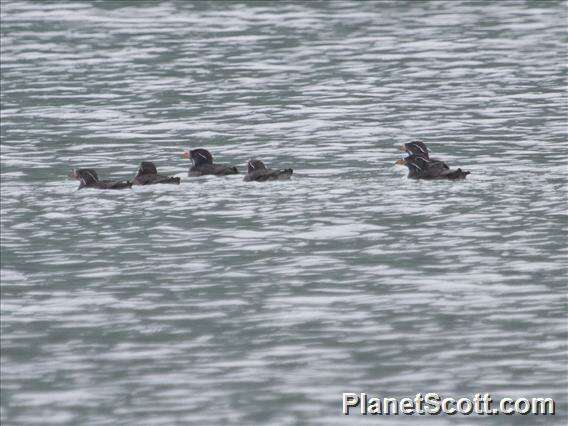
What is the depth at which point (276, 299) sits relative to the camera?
21859mm

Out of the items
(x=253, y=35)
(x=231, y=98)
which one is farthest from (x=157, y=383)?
(x=253, y=35)

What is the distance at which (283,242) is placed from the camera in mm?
25109

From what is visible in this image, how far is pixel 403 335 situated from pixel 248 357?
193 cm

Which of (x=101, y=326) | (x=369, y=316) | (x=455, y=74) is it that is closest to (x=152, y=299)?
(x=101, y=326)

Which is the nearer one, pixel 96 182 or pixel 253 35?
pixel 96 182

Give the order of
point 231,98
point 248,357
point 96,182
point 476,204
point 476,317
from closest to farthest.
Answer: point 248,357
point 476,317
point 476,204
point 96,182
point 231,98

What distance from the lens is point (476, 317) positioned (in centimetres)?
2078

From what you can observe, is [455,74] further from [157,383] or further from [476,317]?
[157,383]

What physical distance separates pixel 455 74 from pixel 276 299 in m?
24.7

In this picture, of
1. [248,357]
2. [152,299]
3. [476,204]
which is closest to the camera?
[248,357]

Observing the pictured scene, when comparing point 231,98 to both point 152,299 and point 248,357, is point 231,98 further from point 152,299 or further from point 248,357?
point 248,357

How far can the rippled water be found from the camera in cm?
1862

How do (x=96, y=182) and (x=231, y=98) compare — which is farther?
(x=231, y=98)

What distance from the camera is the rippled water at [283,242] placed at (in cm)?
1862
